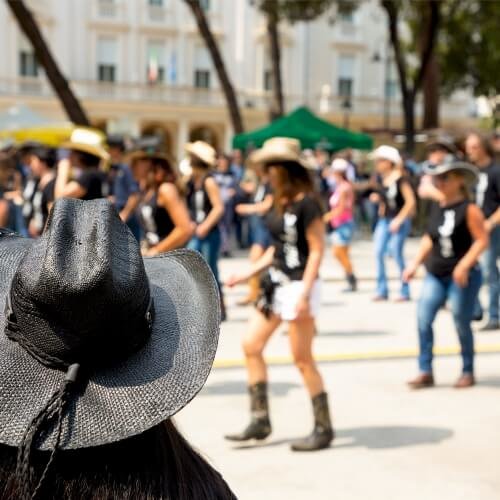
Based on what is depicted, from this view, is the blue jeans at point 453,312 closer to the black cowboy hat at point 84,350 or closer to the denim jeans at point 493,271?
the denim jeans at point 493,271

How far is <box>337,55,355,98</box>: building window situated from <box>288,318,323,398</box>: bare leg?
46.5 metres

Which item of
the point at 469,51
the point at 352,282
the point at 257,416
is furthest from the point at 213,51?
the point at 257,416

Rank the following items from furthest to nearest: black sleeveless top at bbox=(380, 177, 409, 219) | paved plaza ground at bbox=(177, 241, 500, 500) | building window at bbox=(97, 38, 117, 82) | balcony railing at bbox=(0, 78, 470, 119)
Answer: building window at bbox=(97, 38, 117, 82), balcony railing at bbox=(0, 78, 470, 119), black sleeveless top at bbox=(380, 177, 409, 219), paved plaza ground at bbox=(177, 241, 500, 500)

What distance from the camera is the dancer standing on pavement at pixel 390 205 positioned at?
34.4 feet

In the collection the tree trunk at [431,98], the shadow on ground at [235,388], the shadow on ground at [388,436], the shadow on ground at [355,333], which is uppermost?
the tree trunk at [431,98]

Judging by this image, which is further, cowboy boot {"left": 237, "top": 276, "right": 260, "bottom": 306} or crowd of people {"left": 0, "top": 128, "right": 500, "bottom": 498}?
cowboy boot {"left": 237, "top": 276, "right": 260, "bottom": 306}

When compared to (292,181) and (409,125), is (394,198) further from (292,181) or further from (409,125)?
(409,125)

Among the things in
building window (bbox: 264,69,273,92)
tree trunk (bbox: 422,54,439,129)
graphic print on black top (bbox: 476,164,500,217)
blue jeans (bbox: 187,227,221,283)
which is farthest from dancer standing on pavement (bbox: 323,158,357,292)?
building window (bbox: 264,69,273,92)

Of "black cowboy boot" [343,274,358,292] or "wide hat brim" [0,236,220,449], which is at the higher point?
"wide hat brim" [0,236,220,449]

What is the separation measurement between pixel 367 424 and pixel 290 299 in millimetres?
1032

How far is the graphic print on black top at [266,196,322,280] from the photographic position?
209 inches

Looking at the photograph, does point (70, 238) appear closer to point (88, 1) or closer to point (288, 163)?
point (288, 163)

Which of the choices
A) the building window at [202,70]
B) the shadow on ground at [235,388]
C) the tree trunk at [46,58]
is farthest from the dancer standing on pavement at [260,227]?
the building window at [202,70]

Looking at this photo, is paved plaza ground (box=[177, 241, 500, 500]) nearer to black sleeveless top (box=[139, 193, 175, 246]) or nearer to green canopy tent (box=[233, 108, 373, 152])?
black sleeveless top (box=[139, 193, 175, 246])
